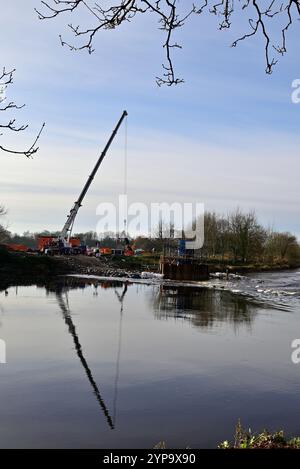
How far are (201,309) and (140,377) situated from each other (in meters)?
14.6

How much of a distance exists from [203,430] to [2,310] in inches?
614

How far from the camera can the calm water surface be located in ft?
27.2

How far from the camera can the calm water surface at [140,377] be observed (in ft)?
27.2

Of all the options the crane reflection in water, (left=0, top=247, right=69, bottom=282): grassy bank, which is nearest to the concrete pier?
(left=0, top=247, right=69, bottom=282): grassy bank

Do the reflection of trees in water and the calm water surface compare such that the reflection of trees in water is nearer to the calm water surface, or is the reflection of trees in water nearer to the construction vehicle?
the calm water surface

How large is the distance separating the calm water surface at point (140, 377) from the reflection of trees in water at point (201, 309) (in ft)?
0.65

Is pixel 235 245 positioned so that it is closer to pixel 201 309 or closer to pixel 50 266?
pixel 50 266

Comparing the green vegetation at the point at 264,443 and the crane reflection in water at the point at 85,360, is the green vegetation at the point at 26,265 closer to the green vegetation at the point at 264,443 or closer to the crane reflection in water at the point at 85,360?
the crane reflection in water at the point at 85,360

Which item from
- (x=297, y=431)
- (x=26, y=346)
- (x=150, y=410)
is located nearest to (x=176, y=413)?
(x=150, y=410)

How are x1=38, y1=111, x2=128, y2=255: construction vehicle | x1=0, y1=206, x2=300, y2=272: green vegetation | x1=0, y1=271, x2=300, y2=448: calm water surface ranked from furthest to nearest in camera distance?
x1=0, y1=206, x2=300, y2=272: green vegetation
x1=38, y1=111, x2=128, y2=255: construction vehicle
x1=0, y1=271, x2=300, y2=448: calm water surface

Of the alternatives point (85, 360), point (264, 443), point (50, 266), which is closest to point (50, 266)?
point (50, 266)

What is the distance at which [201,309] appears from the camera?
26.1 meters

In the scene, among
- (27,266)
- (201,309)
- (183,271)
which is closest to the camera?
(201,309)

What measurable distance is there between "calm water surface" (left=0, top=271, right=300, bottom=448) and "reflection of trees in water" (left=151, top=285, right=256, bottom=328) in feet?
0.65
